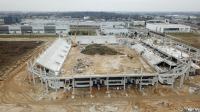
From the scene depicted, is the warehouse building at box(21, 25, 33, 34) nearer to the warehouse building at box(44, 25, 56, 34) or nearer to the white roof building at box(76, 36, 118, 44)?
the warehouse building at box(44, 25, 56, 34)

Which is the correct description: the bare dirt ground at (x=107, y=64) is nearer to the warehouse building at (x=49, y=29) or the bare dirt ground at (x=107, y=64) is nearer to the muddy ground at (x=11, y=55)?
the muddy ground at (x=11, y=55)

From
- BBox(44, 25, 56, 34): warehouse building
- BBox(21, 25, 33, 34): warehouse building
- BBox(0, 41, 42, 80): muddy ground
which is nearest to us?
BBox(0, 41, 42, 80): muddy ground

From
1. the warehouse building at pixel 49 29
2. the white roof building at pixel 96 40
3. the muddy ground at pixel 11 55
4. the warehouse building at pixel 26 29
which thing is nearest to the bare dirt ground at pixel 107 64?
the muddy ground at pixel 11 55

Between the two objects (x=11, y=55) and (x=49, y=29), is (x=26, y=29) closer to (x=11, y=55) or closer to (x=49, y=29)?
(x=49, y=29)

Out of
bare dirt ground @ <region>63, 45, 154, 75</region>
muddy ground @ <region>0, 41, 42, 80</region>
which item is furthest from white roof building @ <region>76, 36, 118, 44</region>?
bare dirt ground @ <region>63, 45, 154, 75</region>

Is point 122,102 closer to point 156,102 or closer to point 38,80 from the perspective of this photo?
point 156,102

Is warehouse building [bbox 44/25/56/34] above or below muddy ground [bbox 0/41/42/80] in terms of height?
above
